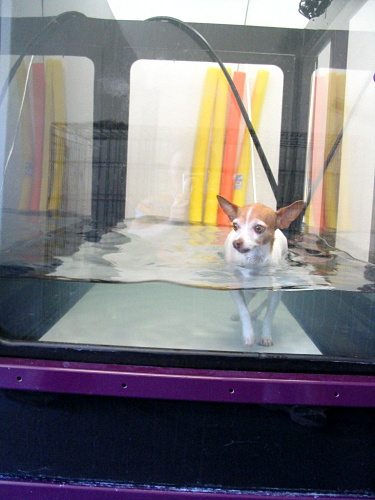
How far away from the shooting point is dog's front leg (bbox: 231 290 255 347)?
3.64 ft

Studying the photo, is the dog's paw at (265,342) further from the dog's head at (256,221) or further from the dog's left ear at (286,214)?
the dog's left ear at (286,214)

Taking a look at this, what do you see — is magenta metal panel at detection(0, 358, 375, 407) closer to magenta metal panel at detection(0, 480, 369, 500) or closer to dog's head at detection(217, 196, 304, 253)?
magenta metal panel at detection(0, 480, 369, 500)

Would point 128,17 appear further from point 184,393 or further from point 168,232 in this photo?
point 184,393

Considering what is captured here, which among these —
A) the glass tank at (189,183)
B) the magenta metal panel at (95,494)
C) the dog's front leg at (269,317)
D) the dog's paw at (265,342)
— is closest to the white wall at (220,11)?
the glass tank at (189,183)

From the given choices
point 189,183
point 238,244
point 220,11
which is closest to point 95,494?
point 238,244

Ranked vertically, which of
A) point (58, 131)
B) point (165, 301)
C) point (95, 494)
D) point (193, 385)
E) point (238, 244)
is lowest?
point (95, 494)

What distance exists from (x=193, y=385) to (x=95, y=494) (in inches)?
11.6

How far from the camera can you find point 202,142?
1.51 meters

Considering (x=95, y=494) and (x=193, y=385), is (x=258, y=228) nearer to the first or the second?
(x=193, y=385)

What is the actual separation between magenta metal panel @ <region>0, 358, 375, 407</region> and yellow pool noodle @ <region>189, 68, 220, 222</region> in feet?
2.55

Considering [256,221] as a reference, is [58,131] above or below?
above

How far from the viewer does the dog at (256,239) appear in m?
1.19

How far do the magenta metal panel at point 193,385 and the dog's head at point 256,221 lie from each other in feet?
1.44

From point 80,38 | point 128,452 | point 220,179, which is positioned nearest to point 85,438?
point 128,452
